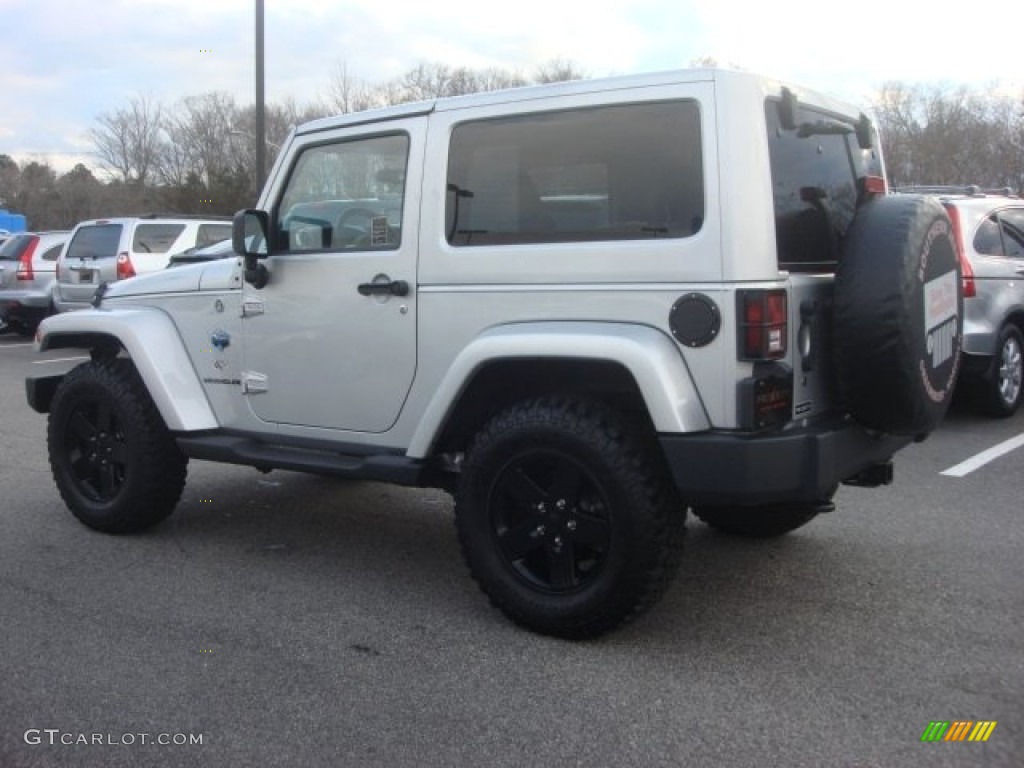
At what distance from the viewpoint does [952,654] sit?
11.8 feet

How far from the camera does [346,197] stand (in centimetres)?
448

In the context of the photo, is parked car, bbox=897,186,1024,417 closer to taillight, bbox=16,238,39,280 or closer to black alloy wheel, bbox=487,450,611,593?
black alloy wheel, bbox=487,450,611,593

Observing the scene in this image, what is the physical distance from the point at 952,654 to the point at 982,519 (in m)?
1.97

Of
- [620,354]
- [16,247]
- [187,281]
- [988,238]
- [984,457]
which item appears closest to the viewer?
[620,354]

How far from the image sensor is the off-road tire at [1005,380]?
777cm

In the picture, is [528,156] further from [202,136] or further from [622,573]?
[202,136]

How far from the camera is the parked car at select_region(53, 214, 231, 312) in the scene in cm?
1322

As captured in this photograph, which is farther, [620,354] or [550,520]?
[550,520]

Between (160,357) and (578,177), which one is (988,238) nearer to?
(578,177)

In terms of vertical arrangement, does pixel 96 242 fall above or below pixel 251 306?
above

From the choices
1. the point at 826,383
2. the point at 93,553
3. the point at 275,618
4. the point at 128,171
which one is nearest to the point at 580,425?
the point at 826,383

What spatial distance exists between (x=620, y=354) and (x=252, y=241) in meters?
2.10

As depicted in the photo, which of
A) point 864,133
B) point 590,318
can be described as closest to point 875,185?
point 864,133

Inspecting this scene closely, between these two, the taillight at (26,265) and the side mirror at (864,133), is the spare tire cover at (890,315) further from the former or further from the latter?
the taillight at (26,265)
